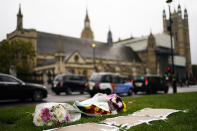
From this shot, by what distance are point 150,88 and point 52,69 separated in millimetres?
28953

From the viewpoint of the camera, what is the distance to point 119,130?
12.4 feet

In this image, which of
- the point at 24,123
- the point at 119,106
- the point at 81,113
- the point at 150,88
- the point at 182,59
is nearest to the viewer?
the point at 24,123

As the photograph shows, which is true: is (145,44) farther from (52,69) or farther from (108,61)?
(52,69)

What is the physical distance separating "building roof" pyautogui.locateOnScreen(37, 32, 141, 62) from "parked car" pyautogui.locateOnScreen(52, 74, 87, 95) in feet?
93.7

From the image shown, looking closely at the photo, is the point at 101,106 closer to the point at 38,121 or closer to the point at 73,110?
the point at 73,110

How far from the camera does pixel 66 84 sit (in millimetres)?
18984

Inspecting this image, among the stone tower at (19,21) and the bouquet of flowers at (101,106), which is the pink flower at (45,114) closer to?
the bouquet of flowers at (101,106)

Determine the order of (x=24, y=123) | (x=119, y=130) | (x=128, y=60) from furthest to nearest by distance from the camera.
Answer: (x=128, y=60), (x=24, y=123), (x=119, y=130)

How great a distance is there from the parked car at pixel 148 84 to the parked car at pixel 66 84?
580cm

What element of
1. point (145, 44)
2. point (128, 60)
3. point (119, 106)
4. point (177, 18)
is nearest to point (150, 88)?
point (119, 106)

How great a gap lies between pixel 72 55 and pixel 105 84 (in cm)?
3234

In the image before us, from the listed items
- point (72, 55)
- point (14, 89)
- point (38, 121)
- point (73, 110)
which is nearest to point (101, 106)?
point (73, 110)

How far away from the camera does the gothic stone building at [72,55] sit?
144ft

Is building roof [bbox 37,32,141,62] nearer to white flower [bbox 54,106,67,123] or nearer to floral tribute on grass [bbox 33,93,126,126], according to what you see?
floral tribute on grass [bbox 33,93,126,126]
